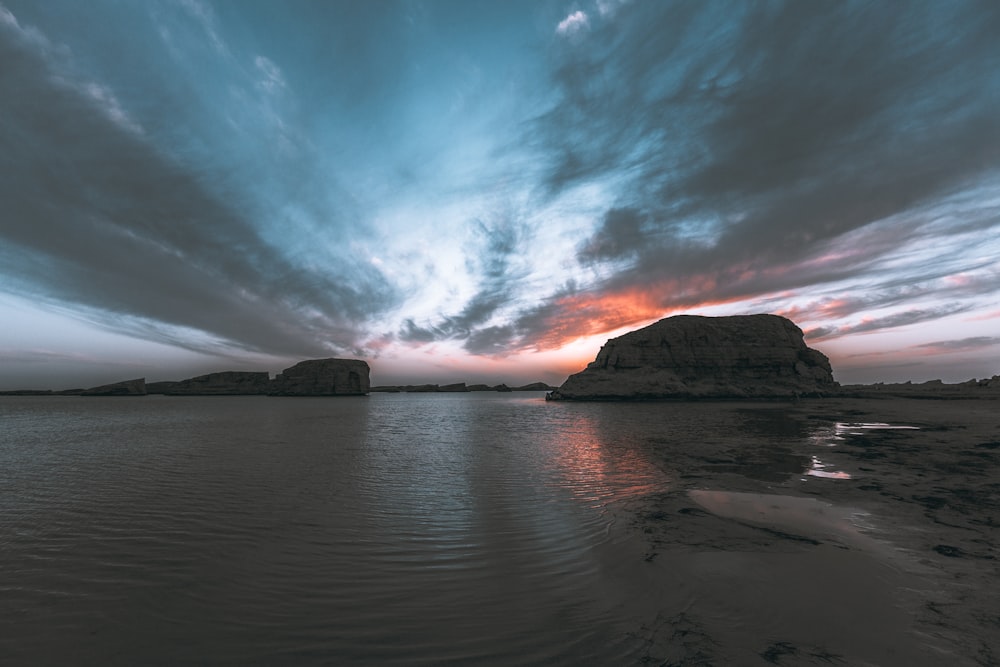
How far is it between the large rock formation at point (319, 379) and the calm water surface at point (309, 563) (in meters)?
161

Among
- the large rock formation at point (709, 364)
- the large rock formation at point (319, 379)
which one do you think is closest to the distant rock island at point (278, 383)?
the large rock formation at point (319, 379)

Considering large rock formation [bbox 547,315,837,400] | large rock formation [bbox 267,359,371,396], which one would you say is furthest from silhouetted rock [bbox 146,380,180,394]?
large rock formation [bbox 547,315,837,400]

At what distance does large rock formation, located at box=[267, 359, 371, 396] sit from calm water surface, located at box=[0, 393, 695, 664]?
16147cm

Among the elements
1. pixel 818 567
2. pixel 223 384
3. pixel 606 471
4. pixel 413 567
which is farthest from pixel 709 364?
pixel 223 384

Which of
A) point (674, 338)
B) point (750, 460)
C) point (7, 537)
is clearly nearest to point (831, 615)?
point (750, 460)

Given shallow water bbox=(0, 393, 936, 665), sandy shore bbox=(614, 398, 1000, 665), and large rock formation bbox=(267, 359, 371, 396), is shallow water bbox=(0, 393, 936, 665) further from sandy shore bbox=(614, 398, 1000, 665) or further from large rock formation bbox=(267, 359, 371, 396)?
large rock formation bbox=(267, 359, 371, 396)

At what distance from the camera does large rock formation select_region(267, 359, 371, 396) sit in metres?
166

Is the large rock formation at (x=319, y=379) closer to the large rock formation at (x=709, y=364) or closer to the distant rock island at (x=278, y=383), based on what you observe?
the distant rock island at (x=278, y=383)

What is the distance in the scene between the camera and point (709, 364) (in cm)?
9988

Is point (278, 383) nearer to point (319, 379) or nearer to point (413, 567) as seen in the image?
point (319, 379)

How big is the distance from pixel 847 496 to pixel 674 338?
320ft

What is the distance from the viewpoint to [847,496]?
11359 mm

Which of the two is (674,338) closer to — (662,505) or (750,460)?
(750,460)

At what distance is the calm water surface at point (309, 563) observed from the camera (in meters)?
4.73
